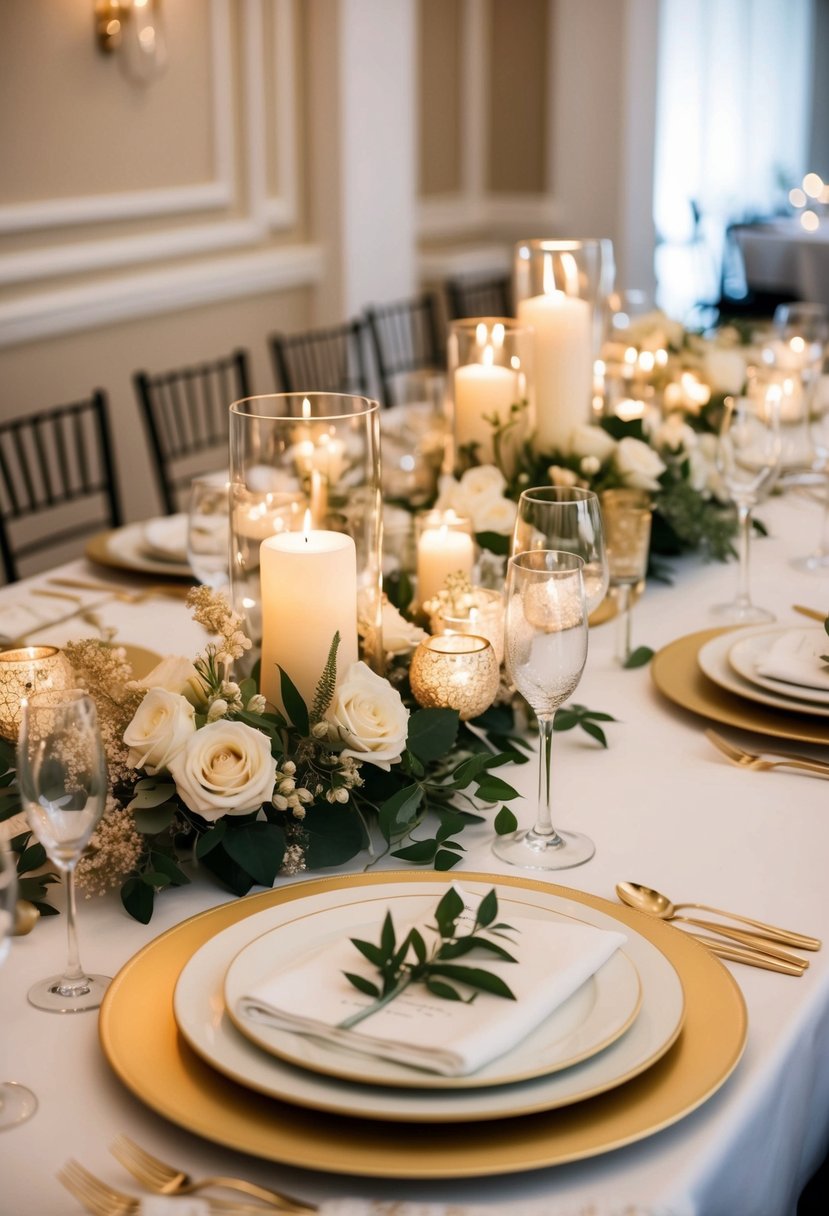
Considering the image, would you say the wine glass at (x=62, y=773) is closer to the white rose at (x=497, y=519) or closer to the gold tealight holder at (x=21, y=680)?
the gold tealight holder at (x=21, y=680)

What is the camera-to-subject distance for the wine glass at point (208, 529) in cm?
170

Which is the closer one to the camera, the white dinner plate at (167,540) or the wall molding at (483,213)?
the white dinner plate at (167,540)

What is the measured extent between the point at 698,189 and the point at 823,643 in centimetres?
799

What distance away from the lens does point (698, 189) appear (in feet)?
29.1

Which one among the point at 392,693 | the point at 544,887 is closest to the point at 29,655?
the point at 392,693

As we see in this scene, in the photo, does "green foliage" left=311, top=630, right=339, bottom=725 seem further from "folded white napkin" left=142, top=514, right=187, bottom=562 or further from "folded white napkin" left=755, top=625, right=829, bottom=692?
"folded white napkin" left=142, top=514, right=187, bottom=562

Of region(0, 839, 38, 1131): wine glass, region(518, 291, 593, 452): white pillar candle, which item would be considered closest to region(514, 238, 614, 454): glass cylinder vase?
region(518, 291, 593, 452): white pillar candle

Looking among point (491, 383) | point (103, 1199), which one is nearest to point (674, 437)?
point (491, 383)

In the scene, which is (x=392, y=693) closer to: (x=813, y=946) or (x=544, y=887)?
(x=544, y=887)

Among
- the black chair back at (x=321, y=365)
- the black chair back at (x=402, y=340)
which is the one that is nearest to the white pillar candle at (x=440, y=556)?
the black chair back at (x=402, y=340)

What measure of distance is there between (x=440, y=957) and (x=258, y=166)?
3.93 m

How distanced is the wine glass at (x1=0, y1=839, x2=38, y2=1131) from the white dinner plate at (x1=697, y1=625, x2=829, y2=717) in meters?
0.82

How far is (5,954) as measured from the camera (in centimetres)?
79

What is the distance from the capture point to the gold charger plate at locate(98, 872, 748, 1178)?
0.76m
